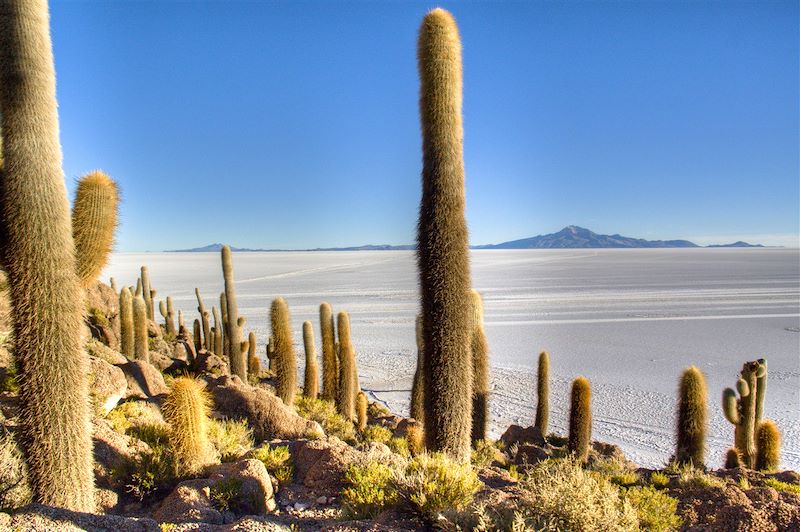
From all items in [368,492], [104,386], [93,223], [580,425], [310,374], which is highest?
[93,223]

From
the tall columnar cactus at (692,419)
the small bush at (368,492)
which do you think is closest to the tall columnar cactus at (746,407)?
the tall columnar cactus at (692,419)

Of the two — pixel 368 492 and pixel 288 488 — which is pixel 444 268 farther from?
pixel 288 488

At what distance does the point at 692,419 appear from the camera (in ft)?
31.9

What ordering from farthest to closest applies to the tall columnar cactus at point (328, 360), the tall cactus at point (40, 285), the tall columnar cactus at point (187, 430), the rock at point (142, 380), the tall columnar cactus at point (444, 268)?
1. the tall columnar cactus at point (328, 360)
2. the rock at point (142, 380)
3. the tall columnar cactus at point (444, 268)
4. the tall columnar cactus at point (187, 430)
5. the tall cactus at point (40, 285)

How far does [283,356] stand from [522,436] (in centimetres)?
540

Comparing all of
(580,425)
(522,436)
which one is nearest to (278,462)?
(580,425)

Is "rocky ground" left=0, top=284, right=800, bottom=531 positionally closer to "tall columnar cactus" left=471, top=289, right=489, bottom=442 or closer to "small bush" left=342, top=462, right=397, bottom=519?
"small bush" left=342, top=462, right=397, bottom=519

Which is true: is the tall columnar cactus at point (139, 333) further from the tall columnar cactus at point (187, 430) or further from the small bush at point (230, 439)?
the tall columnar cactus at point (187, 430)

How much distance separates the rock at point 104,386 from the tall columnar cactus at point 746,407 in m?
10.2

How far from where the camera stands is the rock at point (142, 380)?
9.47 metres

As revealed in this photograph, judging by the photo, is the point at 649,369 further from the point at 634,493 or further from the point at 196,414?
the point at 196,414

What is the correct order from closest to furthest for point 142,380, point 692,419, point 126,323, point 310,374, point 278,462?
1. point 278,462
2. point 692,419
3. point 142,380
4. point 126,323
5. point 310,374

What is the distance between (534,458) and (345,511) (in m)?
6.01

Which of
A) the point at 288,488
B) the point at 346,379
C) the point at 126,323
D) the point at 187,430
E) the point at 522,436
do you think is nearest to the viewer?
the point at 288,488
